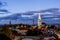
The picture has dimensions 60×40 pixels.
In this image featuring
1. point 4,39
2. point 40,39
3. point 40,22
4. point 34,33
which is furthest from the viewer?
point 40,22

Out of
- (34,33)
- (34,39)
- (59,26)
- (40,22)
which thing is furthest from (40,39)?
(40,22)

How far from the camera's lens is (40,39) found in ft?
56.9

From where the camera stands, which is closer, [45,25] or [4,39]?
[4,39]

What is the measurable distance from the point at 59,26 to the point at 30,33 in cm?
1175

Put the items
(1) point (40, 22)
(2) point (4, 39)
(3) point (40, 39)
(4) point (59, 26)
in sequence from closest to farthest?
(2) point (4, 39) → (3) point (40, 39) → (4) point (59, 26) → (1) point (40, 22)

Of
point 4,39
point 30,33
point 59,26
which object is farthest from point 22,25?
point 4,39

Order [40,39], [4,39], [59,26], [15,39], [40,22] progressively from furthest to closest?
[40,22] < [59,26] < [15,39] < [40,39] < [4,39]

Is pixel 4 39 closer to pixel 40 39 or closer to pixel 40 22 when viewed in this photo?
pixel 40 39

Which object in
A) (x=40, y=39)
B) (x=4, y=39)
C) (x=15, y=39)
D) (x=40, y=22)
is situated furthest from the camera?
(x=40, y=22)

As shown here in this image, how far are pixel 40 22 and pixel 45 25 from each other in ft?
4.36

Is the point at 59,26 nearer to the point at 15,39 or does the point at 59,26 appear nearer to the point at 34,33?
the point at 34,33

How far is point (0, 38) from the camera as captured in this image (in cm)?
1454

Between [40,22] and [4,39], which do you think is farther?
[40,22]

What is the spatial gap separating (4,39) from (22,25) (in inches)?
832
